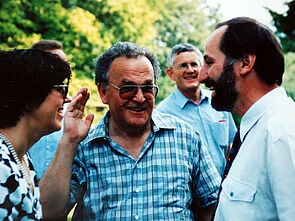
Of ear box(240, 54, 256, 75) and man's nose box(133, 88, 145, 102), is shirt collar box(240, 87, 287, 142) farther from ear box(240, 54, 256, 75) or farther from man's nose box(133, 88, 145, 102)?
man's nose box(133, 88, 145, 102)

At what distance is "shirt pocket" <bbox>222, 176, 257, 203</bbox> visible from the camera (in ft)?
4.96

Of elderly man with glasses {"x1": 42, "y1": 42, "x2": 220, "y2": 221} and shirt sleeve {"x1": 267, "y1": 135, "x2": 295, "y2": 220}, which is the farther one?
elderly man with glasses {"x1": 42, "y1": 42, "x2": 220, "y2": 221}

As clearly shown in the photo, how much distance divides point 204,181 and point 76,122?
1129mm

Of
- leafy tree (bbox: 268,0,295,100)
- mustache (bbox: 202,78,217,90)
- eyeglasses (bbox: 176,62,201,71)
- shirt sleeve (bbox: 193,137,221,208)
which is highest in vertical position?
leafy tree (bbox: 268,0,295,100)

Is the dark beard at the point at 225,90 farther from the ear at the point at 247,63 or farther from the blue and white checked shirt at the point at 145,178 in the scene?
the blue and white checked shirt at the point at 145,178

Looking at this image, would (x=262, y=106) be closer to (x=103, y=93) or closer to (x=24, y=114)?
(x=24, y=114)

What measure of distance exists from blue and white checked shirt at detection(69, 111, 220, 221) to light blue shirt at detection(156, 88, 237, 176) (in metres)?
1.46

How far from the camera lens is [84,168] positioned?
238 cm

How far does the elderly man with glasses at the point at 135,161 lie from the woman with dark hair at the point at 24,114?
0.45 meters

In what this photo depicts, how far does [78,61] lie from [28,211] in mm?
11642

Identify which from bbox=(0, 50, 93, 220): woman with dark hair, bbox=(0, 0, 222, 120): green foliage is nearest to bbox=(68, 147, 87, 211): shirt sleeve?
bbox=(0, 50, 93, 220): woman with dark hair

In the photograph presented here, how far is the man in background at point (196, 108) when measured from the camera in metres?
4.05

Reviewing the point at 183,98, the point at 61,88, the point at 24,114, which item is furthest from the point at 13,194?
the point at 183,98

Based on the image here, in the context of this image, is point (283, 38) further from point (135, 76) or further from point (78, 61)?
point (135, 76)
